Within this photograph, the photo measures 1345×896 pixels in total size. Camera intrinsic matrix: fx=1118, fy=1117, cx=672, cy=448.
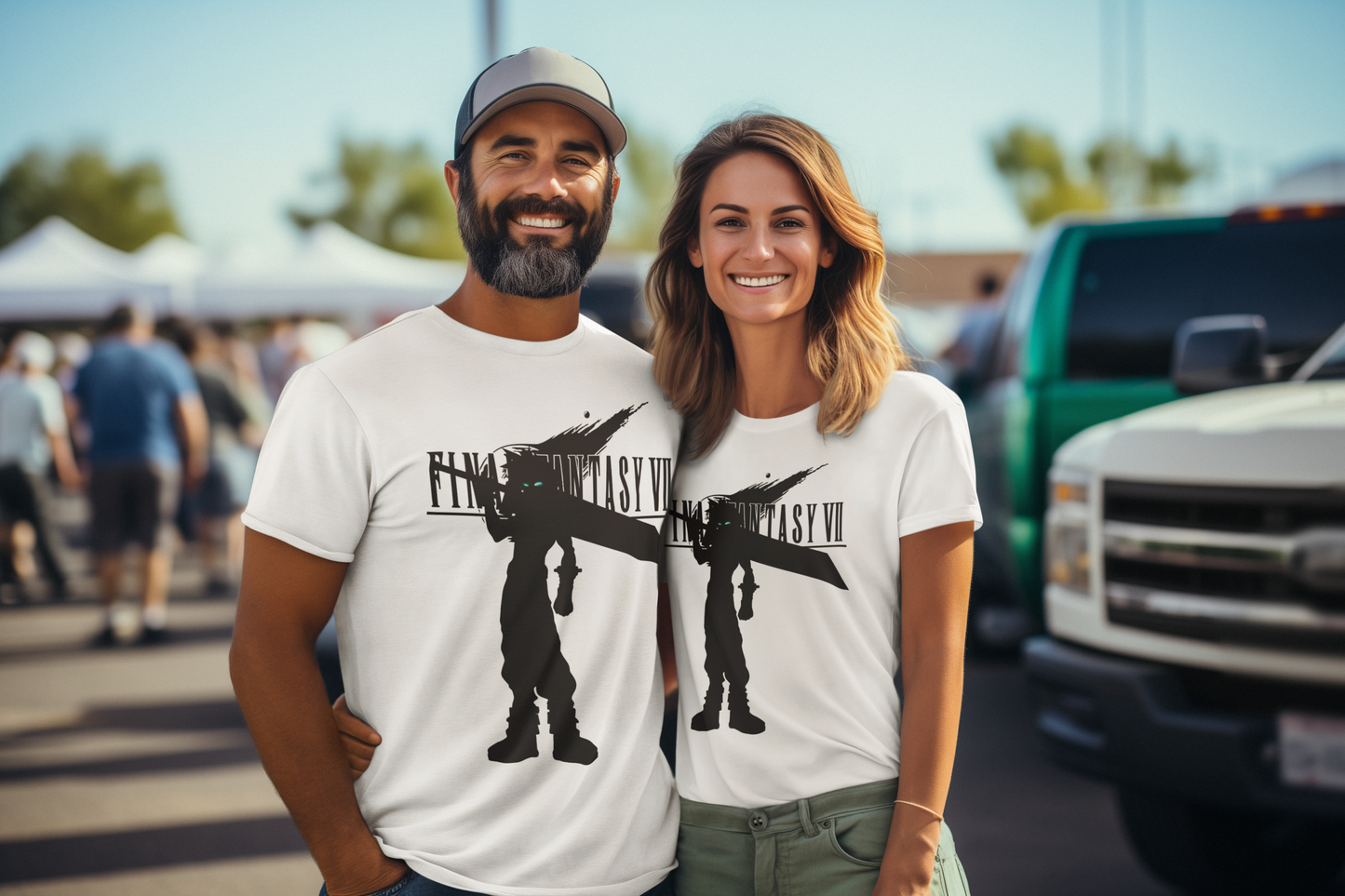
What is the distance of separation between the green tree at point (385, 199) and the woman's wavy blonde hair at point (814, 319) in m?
64.7

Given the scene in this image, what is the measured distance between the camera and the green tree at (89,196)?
213ft

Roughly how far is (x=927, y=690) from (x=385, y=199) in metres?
67.6

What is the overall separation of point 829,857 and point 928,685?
0.35m

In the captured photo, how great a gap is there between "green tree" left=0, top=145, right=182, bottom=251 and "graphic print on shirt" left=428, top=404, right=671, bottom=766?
7268 cm

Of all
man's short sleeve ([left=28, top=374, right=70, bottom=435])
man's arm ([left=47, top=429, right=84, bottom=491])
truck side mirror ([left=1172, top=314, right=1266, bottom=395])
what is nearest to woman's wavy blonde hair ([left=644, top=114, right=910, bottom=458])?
truck side mirror ([left=1172, top=314, right=1266, bottom=395])

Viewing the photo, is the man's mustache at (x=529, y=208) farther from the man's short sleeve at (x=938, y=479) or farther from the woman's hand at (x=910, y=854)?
the woman's hand at (x=910, y=854)

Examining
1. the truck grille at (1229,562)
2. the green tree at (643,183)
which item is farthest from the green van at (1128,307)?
the green tree at (643,183)

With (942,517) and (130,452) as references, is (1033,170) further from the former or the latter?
(942,517)

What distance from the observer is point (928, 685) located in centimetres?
196

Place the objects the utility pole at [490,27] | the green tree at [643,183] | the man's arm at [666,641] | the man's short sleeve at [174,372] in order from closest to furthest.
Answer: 1. the man's arm at [666,641]
2. the utility pole at [490,27]
3. the man's short sleeve at [174,372]
4. the green tree at [643,183]

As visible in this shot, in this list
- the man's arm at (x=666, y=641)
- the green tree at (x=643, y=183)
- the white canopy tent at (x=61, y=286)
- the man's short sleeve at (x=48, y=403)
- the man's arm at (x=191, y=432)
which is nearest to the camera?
the man's arm at (x=666, y=641)

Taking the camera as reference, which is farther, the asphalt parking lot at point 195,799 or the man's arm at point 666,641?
the asphalt parking lot at point 195,799

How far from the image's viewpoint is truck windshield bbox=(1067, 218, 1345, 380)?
5051mm

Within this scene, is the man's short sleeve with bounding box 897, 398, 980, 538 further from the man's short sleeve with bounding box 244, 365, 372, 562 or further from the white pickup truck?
the white pickup truck
